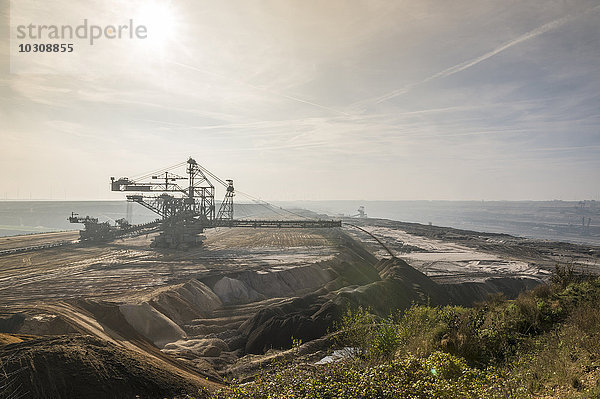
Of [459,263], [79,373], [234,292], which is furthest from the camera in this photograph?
[459,263]

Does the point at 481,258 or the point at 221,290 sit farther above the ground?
the point at 221,290

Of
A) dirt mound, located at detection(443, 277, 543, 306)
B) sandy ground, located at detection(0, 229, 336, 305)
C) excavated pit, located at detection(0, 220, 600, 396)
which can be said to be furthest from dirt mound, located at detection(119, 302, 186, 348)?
dirt mound, located at detection(443, 277, 543, 306)

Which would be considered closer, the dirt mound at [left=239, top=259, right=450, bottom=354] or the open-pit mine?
the open-pit mine

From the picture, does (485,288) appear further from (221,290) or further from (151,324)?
(151,324)

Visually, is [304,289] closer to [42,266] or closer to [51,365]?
[51,365]

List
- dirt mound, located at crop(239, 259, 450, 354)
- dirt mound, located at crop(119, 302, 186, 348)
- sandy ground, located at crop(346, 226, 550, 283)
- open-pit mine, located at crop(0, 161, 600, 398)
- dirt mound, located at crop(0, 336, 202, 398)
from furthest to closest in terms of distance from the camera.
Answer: sandy ground, located at crop(346, 226, 550, 283) < dirt mound, located at crop(119, 302, 186, 348) < dirt mound, located at crop(239, 259, 450, 354) < open-pit mine, located at crop(0, 161, 600, 398) < dirt mound, located at crop(0, 336, 202, 398)

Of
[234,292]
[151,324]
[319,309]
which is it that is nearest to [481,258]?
[234,292]

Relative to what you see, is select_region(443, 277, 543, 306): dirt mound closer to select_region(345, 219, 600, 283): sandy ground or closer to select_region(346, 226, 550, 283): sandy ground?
select_region(345, 219, 600, 283): sandy ground

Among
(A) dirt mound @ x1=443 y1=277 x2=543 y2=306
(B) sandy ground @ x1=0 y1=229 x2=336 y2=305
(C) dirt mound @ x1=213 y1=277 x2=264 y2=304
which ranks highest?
(B) sandy ground @ x1=0 y1=229 x2=336 y2=305

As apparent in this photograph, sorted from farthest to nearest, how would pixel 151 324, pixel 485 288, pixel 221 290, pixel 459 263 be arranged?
pixel 459 263
pixel 485 288
pixel 221 290
pixel 151 324

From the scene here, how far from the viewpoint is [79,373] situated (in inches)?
426

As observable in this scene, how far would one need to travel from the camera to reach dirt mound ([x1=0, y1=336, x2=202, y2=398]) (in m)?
10.2

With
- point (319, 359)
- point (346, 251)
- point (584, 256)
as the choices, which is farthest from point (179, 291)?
point (584, 256)

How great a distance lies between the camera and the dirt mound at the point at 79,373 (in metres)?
10.2
